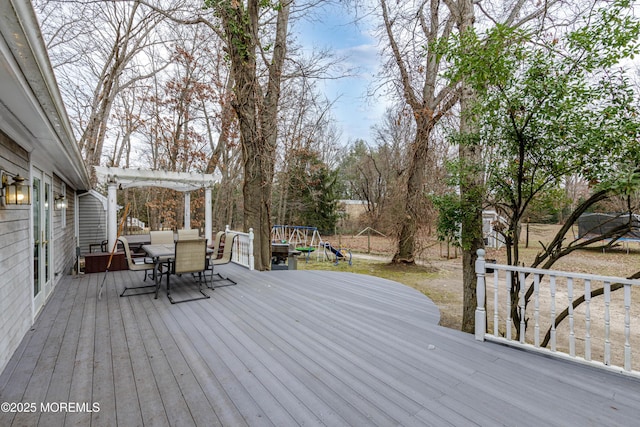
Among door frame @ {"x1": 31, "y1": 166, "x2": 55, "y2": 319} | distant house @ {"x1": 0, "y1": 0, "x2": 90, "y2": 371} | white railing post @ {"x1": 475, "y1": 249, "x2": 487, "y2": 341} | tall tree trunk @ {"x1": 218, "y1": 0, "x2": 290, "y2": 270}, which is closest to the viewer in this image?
distant house @ {"x1": 0, "y1": 0, "x2": 90, "y2": 371}

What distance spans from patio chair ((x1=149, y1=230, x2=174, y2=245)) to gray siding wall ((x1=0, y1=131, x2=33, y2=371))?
10.8ft

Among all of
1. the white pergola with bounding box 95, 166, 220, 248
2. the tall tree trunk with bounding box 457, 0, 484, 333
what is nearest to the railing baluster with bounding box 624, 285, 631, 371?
the tall tree trunk with bounding box 457, 0, 484, 333

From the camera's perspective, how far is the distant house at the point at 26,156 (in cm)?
152

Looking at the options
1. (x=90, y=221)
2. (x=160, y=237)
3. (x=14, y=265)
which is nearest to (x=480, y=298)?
(x=14, y=265)

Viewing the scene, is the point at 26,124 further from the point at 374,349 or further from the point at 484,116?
the point at 484,116

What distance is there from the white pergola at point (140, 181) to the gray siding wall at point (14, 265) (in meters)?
3.81

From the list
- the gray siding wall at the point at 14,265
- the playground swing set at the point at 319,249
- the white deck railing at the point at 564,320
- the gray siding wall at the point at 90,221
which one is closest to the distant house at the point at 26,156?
the gray siding wall at the point at 14,265

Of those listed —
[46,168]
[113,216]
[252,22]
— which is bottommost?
[113,216]

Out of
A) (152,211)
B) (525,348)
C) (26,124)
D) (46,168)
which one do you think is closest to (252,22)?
(46,168)

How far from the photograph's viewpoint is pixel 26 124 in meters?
2.72

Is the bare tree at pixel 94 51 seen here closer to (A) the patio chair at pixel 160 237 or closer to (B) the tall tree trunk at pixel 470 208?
(A) the patio chair at pixel 160 237

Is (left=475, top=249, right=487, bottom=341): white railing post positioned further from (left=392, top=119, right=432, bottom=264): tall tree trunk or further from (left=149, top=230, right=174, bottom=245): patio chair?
(left=149, top=230, right=174, bottom=245): patio chair

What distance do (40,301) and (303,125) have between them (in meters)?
13.0

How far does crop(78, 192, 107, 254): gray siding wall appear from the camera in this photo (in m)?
10.5
